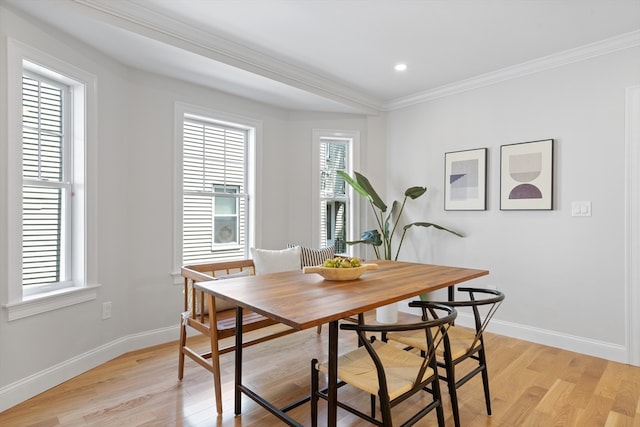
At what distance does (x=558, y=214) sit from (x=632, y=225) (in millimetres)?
518

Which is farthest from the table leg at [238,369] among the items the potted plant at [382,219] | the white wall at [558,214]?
the white wall at [558,214]

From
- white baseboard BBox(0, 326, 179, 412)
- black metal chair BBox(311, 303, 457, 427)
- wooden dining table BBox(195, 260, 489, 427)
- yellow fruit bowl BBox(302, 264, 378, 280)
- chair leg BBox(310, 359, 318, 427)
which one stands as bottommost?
white baseboard BBox(0, 326, 179, 412)

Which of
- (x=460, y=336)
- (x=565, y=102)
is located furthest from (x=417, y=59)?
(x=460, y=336)

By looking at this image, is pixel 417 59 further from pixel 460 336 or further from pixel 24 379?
pixel 24 379

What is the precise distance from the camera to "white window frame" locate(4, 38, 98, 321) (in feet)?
7.17

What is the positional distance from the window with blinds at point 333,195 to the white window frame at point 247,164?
88 centimetres

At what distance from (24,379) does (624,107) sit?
4.80m

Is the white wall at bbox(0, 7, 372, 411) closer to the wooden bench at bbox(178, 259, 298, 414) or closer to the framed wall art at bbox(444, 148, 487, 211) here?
the wooden bench at bbox(178, 259, 298, 414)

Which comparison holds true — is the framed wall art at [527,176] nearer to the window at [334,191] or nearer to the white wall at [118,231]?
the window at [334,191]

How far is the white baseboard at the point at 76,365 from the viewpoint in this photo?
219cm

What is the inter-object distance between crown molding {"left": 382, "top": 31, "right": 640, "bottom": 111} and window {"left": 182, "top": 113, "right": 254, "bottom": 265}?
2.07m

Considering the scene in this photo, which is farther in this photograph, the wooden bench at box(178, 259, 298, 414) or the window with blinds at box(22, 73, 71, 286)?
the window with blinds at box(22, 73, 71, 286)

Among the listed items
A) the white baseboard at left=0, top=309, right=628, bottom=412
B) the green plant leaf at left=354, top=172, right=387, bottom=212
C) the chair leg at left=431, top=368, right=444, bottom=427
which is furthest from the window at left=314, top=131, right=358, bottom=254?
the chair leg at left=431, top=368, right=444, bottom=427

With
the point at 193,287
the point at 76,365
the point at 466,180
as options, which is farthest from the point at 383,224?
the point at 76,365
